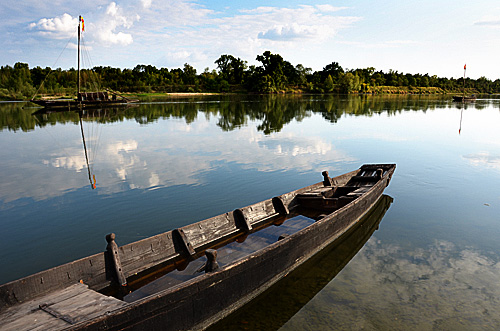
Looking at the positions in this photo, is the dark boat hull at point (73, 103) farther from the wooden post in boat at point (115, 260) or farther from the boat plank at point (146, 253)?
the wooden post in boat at point (115, 260)

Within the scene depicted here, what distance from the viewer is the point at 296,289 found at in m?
7.39

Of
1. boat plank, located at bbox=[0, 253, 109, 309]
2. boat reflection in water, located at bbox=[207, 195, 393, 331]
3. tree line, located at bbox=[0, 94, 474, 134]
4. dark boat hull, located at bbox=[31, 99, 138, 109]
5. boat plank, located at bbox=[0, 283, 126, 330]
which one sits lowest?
boat reflection in water, located at bbox=[207, 195, 393, 331]

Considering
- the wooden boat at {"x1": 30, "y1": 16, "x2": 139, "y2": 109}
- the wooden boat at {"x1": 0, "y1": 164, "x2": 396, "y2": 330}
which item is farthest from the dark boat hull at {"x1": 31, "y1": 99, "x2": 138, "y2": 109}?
the wooden boat at {"x1": 0, "y1": 164, "x2": 396, "y2": 330}

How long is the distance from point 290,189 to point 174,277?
753cm

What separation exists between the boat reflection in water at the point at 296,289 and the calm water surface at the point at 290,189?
0.33ft

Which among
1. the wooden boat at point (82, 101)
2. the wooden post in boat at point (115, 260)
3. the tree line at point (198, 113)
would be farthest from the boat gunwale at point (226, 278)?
the wooden boat at point (82, 101)

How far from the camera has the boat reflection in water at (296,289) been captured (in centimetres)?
630

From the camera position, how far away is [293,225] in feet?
32.9

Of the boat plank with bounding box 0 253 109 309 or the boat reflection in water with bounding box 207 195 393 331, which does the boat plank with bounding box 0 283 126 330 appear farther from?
the boat reflection in water with bounding box 207 195 393 331

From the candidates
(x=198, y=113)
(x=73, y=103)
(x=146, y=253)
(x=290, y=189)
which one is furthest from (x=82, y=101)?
(x=146, y=253)

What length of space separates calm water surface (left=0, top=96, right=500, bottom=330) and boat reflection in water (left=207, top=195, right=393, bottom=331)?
0.33ft

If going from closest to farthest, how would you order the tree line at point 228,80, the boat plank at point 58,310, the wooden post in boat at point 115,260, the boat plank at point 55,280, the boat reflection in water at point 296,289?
the boat plank at point 58,310, the boat plank at point 55,280, the boat reflection in water at point 296,289, the wooden post in boat at point 115,260, the tree line at point 228,80

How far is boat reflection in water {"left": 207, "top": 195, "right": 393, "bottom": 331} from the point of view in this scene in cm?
630

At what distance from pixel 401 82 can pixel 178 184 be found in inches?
7224
